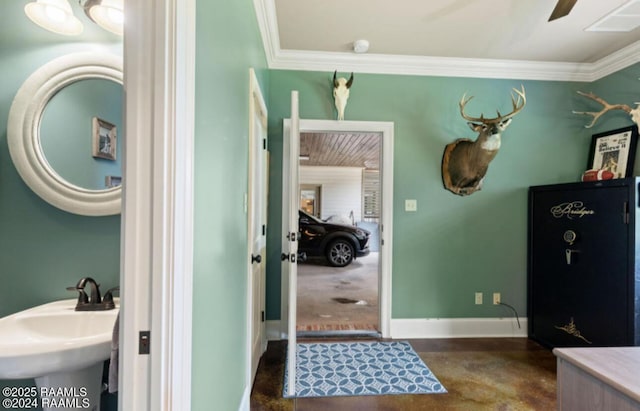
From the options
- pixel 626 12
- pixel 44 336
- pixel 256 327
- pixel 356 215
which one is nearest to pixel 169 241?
pixel 44 336

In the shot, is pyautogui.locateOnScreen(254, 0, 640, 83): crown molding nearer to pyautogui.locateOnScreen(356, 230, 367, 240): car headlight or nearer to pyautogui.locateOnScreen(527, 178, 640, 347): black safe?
pyautogui.locateOnScreen(527, 178, 640, 347): black safe

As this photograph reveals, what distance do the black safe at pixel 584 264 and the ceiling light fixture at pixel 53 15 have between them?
3.24 metres

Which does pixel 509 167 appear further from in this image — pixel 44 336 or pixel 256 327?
pixel 44 336

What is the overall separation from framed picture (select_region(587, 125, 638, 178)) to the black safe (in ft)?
1.93

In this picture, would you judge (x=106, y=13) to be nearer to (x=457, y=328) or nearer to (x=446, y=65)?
(x=446, y=65)

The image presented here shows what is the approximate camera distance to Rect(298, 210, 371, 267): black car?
19.9ft

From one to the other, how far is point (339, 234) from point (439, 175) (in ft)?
11.5

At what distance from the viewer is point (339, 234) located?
615cm

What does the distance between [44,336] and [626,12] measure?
365 cm

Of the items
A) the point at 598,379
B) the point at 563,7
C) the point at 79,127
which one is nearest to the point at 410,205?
the point at 563,7

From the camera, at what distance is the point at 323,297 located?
13.8 ft

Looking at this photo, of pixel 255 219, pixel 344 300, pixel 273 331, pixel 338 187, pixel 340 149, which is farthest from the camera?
pixel 338 187

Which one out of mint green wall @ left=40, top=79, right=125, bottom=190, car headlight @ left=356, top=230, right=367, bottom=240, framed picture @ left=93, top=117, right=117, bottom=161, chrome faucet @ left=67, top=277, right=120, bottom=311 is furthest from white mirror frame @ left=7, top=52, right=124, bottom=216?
car headlight @ left=356, top=230, right=367, bottom=240

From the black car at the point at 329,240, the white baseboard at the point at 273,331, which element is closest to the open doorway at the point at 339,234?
the black car at the point at 329,240
